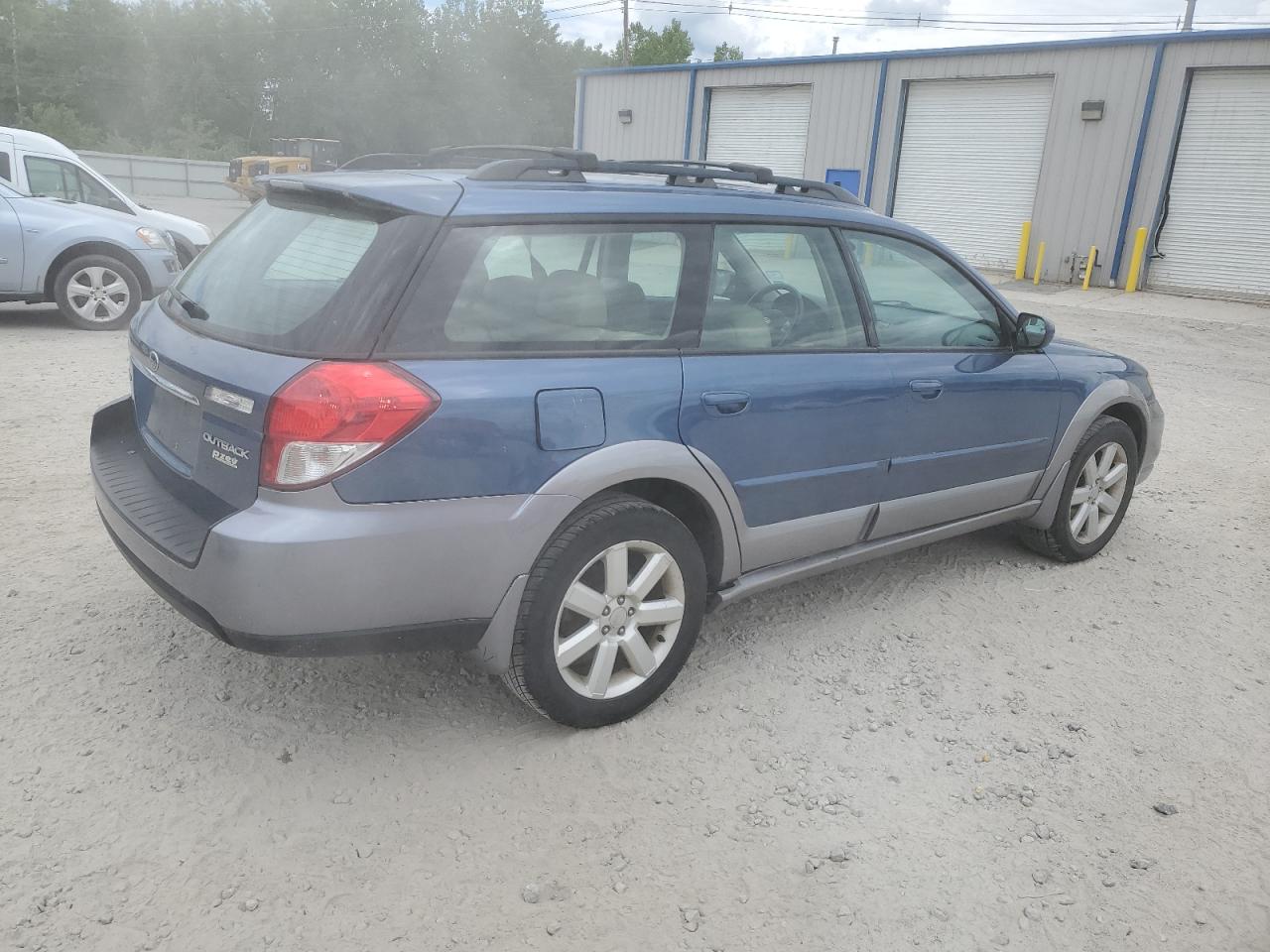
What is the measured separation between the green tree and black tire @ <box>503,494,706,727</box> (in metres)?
70.5

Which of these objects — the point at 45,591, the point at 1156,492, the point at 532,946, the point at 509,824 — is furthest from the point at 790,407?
the point at 1156,492

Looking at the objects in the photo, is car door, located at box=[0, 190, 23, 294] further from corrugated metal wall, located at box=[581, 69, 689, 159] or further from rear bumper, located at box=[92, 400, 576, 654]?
corrugated metal wall, located at box=[581, 69, 689, 159]

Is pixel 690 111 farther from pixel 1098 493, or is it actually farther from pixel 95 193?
pixel 1098 493

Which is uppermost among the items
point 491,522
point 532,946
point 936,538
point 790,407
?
point 790,407

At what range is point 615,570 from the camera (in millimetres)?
2980

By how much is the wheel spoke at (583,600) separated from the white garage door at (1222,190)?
58.1 ft

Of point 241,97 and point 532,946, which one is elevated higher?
point 241,97

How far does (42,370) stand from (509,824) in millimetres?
6257

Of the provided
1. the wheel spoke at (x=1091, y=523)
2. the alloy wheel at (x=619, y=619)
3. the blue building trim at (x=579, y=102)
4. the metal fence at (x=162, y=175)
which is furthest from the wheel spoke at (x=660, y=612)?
the metal fence at (x=162, y=175)

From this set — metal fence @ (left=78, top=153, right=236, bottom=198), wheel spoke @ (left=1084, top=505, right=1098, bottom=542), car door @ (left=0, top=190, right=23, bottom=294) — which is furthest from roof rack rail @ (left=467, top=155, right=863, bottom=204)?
metal fence @ (left=78, top=153, right=236, bottom=198)

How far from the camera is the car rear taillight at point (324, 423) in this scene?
98.7 inches

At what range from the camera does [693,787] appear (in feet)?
9.46

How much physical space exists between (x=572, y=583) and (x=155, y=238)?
796 centimetres

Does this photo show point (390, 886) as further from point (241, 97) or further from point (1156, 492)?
point (241, 97)
